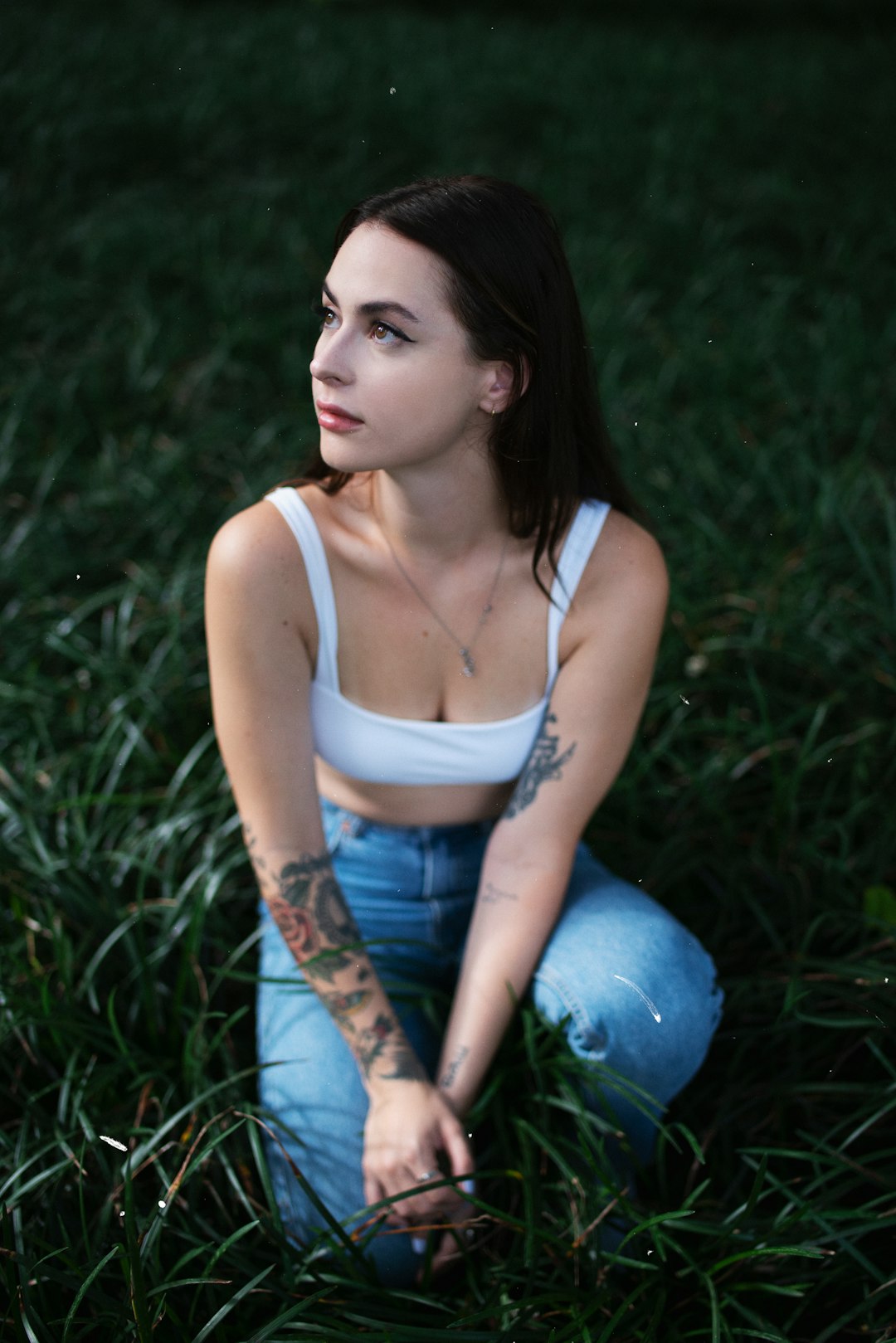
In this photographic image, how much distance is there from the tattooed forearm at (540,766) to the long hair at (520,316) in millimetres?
274

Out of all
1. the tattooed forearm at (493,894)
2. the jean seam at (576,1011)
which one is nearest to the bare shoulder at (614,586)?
the tattooed forearm at (493,894)

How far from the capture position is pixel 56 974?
186 centimetres

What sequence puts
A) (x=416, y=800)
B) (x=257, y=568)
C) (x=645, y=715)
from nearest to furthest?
1. (x=257, y=568)
2. (x=416, y=800)
3. (x=645, y=715)

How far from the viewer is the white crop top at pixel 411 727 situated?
151cm

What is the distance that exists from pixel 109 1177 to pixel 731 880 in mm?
1129

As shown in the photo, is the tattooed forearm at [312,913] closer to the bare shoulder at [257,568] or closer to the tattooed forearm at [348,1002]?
the tattooed forearm at [348,1002]

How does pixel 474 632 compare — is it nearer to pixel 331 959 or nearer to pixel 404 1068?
pixel 331 959

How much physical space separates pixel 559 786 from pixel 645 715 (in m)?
0.84

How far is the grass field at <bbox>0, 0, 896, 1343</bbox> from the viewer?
151 centimetres

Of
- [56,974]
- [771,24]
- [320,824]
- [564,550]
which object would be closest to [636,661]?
[564,550]

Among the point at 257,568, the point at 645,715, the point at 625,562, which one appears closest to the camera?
the point at 257,568

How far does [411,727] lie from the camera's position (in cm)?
158

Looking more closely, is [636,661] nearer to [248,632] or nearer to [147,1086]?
[248,632]

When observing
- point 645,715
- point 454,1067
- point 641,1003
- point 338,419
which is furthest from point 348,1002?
point 645,715
